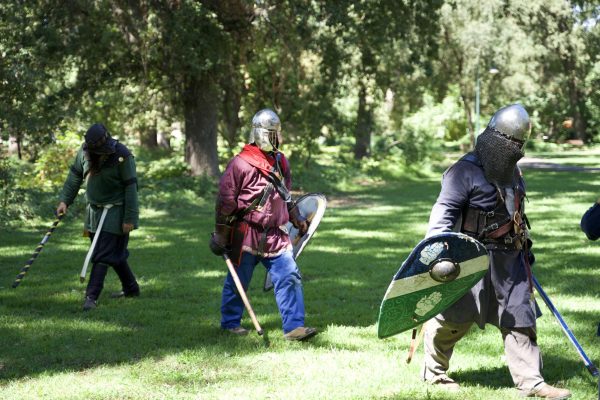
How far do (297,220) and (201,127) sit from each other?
1395 centimetres

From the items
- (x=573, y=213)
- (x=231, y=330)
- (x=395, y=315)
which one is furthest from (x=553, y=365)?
(x=573, y=213)

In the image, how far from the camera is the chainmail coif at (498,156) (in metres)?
4.87

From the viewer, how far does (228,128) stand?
24.1m

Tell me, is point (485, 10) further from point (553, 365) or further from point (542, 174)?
point (553, 365)

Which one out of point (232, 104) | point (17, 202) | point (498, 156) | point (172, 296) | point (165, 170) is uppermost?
point (232, 104)

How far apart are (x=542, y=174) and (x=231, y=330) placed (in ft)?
79.2

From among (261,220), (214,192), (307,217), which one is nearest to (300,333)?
(261,220)

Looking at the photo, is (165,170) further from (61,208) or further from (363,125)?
(61,208)

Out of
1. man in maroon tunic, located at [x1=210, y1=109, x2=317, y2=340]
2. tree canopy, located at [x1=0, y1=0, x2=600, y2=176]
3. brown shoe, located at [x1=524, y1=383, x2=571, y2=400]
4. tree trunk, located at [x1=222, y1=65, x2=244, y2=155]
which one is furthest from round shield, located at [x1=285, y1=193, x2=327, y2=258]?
tree trunk, located at [x1=222, y1=65, x2=244, y2=155]

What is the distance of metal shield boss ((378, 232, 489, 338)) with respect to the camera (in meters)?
4.65

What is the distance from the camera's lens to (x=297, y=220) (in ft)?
22.6

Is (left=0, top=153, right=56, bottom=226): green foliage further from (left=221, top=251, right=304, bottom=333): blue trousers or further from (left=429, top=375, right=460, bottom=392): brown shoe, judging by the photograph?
(left=429, top=375, right=460, bottom=392): brown shoe

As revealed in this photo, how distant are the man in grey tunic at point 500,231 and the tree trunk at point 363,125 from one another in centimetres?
2291

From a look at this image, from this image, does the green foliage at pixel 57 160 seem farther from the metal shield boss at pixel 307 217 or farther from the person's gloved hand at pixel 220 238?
the person's gloved hand at pixel 220 238
